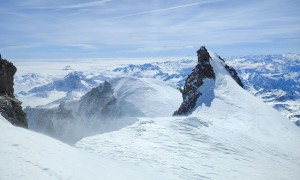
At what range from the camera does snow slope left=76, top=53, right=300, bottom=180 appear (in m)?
25.5

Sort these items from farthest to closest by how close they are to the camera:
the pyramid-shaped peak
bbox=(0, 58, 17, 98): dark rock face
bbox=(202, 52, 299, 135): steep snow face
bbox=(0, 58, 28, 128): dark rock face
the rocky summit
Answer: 1. the pyramid-shaped peak
2. the rocky summit
3. bbox=(202, 52, 299, 135): steep snow face
4. bbox=(0, 58, 17, 98): dark rock face
5. bbox=(0, 58, 28, 128): dark rock face

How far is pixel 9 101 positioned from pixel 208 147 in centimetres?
1909

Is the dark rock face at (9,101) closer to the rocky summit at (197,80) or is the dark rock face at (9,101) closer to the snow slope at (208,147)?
the snow slope at (208,147)

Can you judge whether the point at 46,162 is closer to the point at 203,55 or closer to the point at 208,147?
the point at 208,147

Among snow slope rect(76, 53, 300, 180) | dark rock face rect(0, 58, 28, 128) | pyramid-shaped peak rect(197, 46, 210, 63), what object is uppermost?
pyramid-shaped peak rect(197, 46, 210, 63)

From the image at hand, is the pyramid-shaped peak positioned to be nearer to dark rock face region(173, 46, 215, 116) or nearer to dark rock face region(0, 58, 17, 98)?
dark rock face region(173, 46, 215, 116)

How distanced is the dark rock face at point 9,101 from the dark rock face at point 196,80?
103 feet

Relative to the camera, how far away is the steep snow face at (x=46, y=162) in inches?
622

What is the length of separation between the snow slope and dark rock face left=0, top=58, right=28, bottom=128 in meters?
6.52

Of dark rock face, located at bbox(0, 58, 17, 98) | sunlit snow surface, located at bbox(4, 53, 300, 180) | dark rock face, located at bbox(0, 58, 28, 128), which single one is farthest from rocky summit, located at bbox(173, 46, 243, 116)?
dark rock face, located at bbox(0, 58, 28, 128)

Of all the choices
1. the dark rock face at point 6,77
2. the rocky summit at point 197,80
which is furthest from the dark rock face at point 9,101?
the rocky summit at point 197,80

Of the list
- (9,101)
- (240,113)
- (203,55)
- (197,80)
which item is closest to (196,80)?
(197,80)

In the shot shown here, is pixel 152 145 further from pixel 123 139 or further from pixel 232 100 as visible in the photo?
pixel 232 100

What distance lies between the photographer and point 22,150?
58.6 ft
